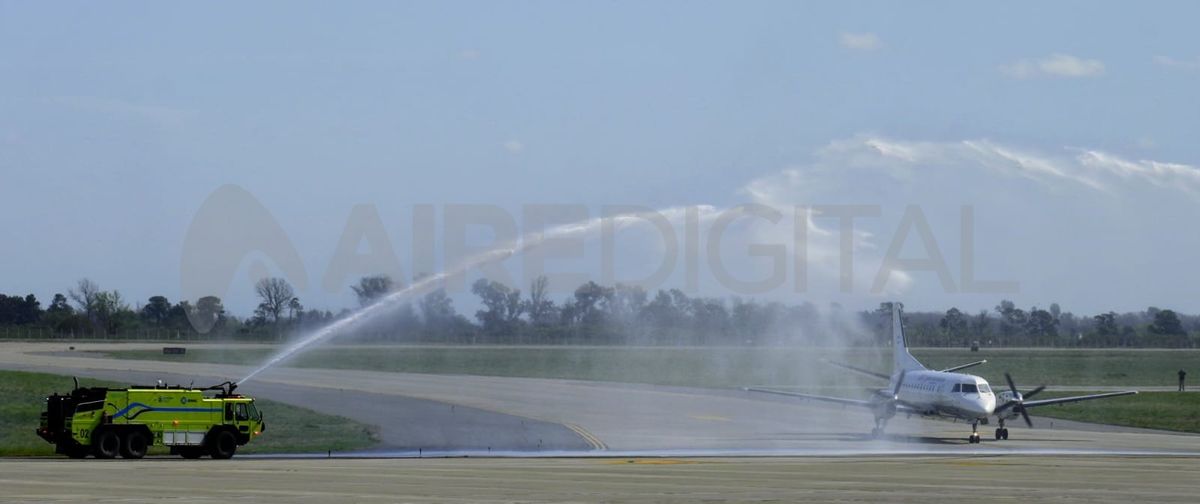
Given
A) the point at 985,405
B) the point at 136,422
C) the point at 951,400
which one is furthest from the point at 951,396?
the point at 136,422

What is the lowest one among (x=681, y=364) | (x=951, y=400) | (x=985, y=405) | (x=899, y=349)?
(x=985, y=405)

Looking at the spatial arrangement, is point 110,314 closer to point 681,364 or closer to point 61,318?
point 61,318

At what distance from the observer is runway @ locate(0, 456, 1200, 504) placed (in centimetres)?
3180

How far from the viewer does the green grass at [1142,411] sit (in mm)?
70062

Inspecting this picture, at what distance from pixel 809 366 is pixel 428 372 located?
3017cm

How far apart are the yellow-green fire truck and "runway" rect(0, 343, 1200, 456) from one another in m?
7.04

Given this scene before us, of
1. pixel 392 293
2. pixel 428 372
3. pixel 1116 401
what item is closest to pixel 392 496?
pixel 392 293

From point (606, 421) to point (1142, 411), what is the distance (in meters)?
32.3

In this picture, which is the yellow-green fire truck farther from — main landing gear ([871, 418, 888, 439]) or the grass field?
the grass field

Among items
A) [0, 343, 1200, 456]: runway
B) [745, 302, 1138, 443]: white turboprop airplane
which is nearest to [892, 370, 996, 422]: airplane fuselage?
[745, 302, 1138, 443]: white turboprop airplane

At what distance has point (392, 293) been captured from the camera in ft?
183

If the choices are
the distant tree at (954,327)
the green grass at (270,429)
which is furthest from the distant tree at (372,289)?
the distant tree at (954,327)

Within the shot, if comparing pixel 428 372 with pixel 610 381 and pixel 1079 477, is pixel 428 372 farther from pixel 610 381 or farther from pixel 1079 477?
pixel 1079 477

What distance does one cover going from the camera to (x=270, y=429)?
57.1m
